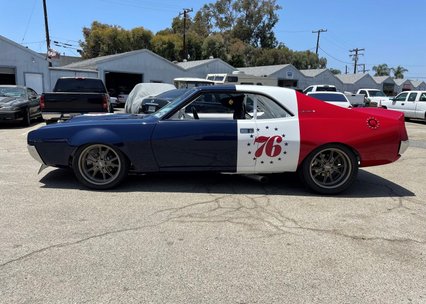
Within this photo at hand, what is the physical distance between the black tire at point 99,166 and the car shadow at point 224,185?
0.45 feet

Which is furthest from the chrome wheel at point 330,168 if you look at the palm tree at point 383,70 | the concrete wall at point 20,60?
the palm tree at point 383,70

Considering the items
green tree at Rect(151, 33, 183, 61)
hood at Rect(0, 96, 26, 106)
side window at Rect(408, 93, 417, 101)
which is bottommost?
hood at Rect(0, 96, 26, 106)

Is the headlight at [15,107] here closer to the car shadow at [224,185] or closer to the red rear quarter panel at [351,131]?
the car shadow at [224,185]

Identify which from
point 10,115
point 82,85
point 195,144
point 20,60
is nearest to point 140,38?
point 20,60

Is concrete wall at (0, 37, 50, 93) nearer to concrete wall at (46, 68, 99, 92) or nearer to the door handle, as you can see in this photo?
concrete wall at (46, 68, 99, 92)

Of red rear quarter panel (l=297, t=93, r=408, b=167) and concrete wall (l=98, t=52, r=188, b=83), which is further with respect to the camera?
concrete wall (l=98, t=52, r=188, b=83)

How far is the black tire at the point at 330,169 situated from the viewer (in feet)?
17.5

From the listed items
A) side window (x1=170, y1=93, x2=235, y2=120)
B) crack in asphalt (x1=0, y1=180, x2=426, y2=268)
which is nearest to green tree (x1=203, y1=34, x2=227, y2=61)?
side window (x1=170, y1=93, x2=235, y2=120)

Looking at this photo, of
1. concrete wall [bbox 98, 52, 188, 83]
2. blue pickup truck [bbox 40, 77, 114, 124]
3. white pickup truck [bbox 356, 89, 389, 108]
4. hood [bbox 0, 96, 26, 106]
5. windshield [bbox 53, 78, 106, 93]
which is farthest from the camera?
concrete wall [bbox 98, 52, 188, 83]

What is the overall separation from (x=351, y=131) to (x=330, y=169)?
587 millimetres

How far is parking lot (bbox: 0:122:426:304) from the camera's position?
2.92 meters

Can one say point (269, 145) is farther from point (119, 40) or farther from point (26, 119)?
point (119, 40)

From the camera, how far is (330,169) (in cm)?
543

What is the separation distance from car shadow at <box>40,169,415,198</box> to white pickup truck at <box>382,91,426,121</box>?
14767 millimetres
